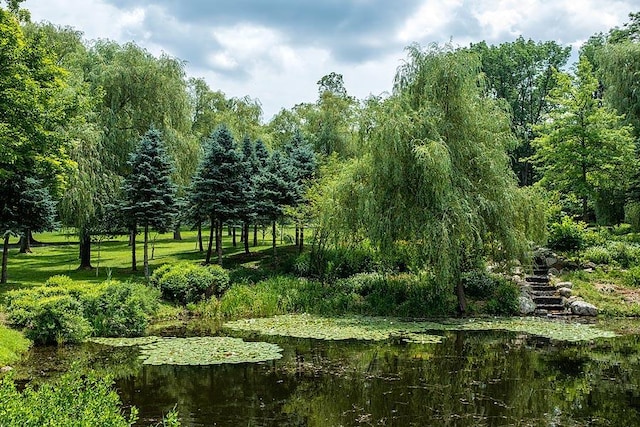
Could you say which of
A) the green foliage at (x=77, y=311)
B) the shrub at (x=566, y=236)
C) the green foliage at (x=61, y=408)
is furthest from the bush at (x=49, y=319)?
the shrub at (x=566, y=236)

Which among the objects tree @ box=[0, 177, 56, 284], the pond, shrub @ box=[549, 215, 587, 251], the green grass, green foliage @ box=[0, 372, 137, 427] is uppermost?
tree @ box=[0, 177, 56, 284]

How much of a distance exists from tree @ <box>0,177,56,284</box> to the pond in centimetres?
677

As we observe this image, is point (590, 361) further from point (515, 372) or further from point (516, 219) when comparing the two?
point (516, 219)

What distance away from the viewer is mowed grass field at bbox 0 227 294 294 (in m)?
20.6

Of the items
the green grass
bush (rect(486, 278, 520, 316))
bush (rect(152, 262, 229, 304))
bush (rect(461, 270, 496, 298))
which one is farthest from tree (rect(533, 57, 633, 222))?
the green grass

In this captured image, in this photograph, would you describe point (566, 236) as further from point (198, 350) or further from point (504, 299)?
point (198, 350)

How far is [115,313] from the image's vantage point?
45.8 feet

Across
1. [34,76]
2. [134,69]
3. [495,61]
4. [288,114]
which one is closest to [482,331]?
[34,76]

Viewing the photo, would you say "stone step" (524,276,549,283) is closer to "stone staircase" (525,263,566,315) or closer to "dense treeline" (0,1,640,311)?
"stone staircase" (525,263,566,315)

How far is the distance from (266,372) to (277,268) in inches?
399

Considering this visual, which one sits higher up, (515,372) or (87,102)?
(87,102)

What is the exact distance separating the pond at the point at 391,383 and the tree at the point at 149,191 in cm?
734

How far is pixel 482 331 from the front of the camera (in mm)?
14578

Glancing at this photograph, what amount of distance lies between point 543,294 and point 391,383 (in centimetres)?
1003
